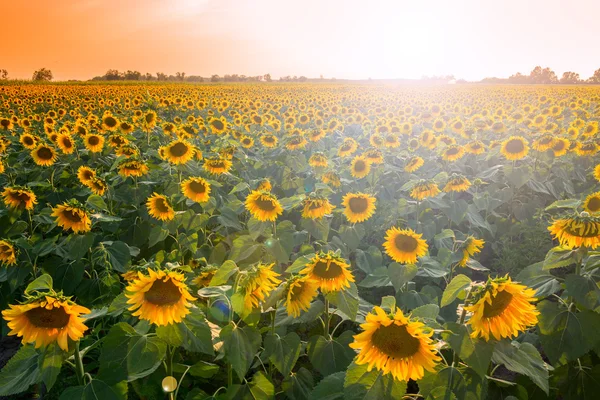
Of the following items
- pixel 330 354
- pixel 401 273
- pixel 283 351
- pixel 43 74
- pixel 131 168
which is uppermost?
pixel 43 74

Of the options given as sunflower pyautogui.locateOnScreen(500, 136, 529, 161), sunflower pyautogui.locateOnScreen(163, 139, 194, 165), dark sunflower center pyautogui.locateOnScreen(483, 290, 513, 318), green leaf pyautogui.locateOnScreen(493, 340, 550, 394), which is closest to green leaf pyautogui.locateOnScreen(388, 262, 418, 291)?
green leaf pyautogui.locateOnScreen(493, 340, 550, 394)

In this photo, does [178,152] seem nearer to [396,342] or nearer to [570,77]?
[396,342]

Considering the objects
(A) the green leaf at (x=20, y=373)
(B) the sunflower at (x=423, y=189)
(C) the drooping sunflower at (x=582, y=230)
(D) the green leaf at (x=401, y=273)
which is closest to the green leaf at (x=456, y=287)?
(C) the drooping sunflower at (x=582, y=230)

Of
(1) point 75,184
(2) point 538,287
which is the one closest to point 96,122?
(1) point 75,184

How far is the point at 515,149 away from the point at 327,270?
5240 millimetres

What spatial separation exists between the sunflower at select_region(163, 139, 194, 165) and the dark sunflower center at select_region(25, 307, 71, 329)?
343 cm

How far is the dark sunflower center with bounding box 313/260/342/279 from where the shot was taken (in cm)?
216

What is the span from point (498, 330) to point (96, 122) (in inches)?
375

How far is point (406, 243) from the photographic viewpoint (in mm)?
3162

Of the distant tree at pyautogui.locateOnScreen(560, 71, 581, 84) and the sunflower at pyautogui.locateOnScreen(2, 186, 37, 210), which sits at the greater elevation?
the distant tree at pyautogui.locateOnScreen(560, 71, 581, 84)

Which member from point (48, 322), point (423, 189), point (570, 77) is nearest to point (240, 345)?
point (48, 322)

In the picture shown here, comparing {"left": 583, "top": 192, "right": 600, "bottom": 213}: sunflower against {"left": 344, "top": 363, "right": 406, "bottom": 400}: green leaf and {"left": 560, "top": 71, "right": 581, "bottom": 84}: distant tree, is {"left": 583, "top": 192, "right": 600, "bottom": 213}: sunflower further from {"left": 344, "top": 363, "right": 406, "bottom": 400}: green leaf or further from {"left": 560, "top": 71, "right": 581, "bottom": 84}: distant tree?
{"left": 560, "top": 71, "right": 581, "bottom": 84}: distant tree

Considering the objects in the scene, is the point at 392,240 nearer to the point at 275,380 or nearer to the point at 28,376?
the point at 275,380

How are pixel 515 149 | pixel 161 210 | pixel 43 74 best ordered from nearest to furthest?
pixel 161 210, pixel 515 149, pixel 43 74
